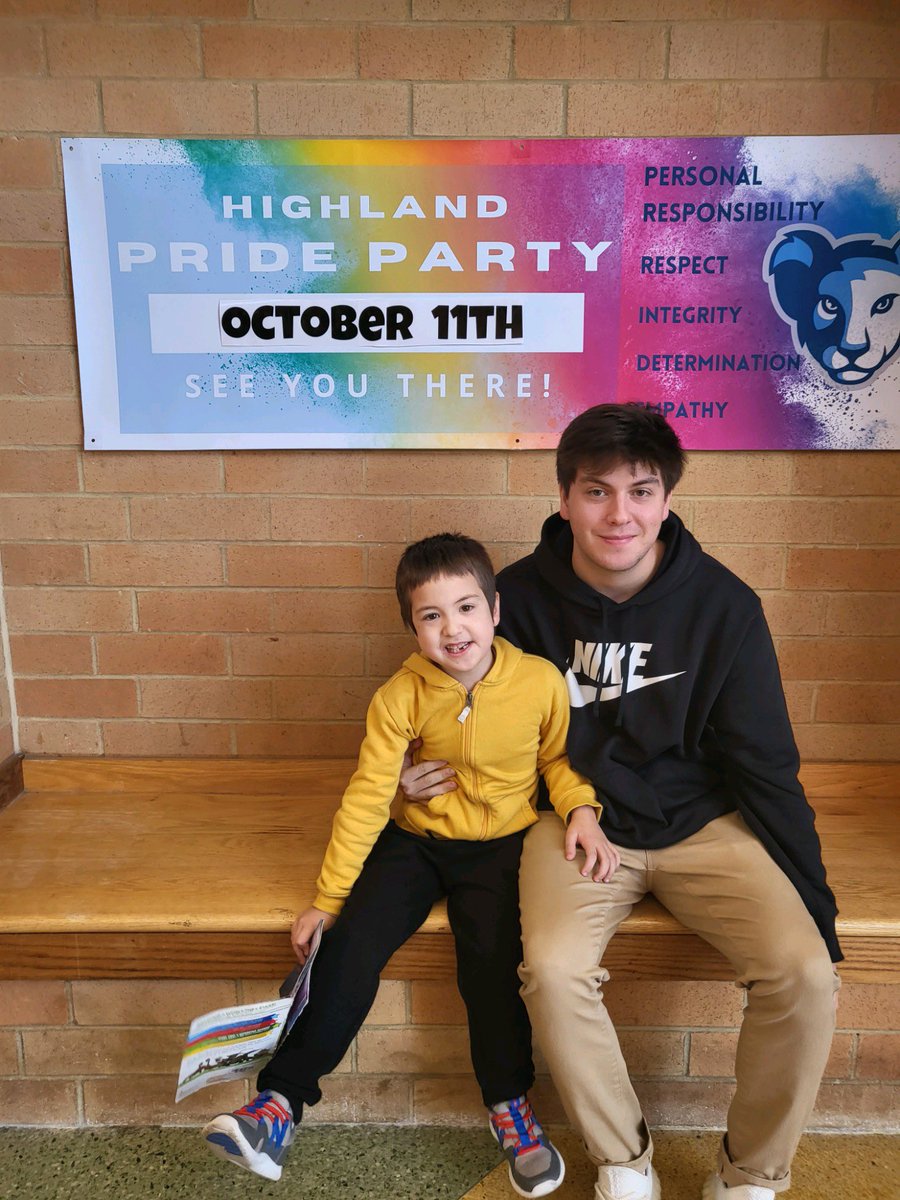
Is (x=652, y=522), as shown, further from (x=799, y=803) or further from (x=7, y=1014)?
(x=7, y=1014)

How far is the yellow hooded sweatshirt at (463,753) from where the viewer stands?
5.46 feet

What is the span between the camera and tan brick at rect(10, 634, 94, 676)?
2250 millimetres

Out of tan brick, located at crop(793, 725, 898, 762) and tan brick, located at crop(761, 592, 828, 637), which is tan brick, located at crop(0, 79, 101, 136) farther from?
tan brick, located at crop(793, 725, 898, 762)

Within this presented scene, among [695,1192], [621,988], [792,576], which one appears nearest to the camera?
[695,1192]

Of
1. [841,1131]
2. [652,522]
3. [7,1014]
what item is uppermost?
[652,522]

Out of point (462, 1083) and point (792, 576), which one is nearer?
point (462, 1083)

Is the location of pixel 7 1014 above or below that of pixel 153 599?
below

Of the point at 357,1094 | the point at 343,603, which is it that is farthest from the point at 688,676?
the point at 357,1094

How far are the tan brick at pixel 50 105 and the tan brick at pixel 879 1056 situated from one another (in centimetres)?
259

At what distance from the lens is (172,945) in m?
1.70

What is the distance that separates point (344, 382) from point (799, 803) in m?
1.33

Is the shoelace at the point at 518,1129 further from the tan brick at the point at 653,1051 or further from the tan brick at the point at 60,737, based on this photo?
the tan brick at the point at 60,737

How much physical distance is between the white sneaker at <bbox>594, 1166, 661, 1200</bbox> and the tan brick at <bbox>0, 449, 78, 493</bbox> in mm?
1849

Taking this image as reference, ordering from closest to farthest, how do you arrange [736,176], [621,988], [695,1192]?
[695,1192] → [621,988] → [736,176]
